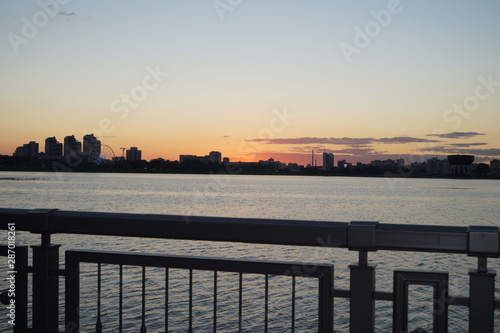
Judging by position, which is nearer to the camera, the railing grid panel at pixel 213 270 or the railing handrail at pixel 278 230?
the railing handrail at pixel 278 230

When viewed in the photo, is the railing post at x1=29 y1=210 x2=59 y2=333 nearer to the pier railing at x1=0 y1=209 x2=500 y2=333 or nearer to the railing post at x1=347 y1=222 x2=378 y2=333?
the pier railing at x1=0 y1=209 x2=500 y2=333

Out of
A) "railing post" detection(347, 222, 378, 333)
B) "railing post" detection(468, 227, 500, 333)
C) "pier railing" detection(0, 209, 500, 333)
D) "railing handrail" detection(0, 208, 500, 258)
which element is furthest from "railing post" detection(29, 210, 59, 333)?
"railing post" detection(468, 227, 500, 333)

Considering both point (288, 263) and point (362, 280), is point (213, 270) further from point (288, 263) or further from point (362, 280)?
point (362, 280)

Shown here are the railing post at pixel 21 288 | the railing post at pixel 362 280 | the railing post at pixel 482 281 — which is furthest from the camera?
the railing post at pixel 21 288

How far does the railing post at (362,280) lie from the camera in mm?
3068

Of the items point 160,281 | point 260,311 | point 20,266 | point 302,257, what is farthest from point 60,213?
point 302,257

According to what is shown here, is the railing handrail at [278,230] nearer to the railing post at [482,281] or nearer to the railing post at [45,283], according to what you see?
the railing post at [482,281]

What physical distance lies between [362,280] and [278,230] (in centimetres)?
60

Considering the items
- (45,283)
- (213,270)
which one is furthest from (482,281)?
(45,283)

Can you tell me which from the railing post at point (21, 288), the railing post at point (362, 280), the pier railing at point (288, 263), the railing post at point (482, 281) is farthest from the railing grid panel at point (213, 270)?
the railing post at point (482, 281)

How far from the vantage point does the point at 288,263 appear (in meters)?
3.29

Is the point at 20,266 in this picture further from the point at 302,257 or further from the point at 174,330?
the point at 302,257

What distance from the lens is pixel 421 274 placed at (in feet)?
9.91

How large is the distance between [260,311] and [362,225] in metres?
12.9
